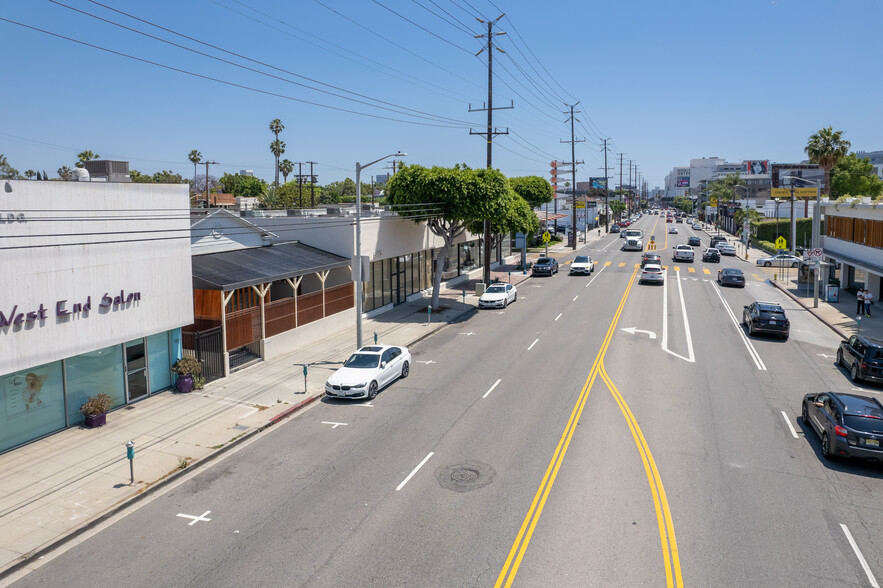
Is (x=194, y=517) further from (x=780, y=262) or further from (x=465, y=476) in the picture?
(x=780, y=262)

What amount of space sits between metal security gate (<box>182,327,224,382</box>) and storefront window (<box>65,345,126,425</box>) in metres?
3.03

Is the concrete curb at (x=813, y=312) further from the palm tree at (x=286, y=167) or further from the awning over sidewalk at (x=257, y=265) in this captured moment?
the palm tree at (x=286, y=167)

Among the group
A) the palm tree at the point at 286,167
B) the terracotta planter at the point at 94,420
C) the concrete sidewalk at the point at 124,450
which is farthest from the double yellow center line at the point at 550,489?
the palm tree at the point at 286,167

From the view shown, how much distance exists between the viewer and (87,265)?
17.7m

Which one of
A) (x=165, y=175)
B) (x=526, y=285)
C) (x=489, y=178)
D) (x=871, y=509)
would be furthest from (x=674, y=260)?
(x=165, y=175)

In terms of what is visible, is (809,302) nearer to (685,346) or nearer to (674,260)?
(685,346)

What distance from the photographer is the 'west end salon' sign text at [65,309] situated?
1540cm

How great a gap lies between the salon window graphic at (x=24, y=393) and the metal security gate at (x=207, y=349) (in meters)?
5.61

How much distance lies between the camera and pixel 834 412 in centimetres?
1573

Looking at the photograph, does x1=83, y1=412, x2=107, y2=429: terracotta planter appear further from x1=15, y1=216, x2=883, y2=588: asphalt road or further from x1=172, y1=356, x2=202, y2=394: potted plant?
x1=15, y1=216, x2=883, y2=588: asphalt road

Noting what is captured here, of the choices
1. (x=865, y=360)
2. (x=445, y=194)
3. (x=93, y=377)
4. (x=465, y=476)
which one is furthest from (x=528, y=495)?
(x=445, y=194)

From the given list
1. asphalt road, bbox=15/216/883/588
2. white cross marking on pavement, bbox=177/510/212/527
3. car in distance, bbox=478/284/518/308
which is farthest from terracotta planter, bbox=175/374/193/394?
car in distance, bbox=478/284/518/308

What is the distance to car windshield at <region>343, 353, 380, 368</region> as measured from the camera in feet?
70.8

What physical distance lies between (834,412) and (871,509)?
3346 millimetres
